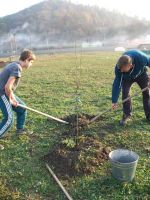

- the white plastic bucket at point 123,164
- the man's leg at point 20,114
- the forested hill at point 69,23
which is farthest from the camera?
the forested hill at point 69,23

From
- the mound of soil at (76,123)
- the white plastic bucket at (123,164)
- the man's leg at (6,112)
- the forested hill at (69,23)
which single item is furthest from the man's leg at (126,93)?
the forested hill at (69,23)

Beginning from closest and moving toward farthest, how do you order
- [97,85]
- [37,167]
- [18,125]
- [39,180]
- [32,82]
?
[39,180], [37,167], [18,125], [97,85], [32,82]

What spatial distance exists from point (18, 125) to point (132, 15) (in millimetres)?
93826

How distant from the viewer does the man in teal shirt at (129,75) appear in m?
6.25

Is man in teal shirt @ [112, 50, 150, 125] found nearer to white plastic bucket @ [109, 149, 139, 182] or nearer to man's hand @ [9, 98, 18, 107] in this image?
white plastic bucket @ [109, 149, 139, 182]

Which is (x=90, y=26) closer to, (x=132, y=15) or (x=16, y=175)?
(x=132, y=15)

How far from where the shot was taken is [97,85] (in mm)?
12242

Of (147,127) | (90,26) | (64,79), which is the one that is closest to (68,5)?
(90,26)

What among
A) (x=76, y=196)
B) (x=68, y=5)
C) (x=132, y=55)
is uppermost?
(x=68, y=5)

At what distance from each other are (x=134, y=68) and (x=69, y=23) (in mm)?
92475

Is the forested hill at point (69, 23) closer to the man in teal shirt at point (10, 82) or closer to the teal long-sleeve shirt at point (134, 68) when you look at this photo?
the teal long-sleeve shirt at point (134, 68)

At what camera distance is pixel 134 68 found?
673cm

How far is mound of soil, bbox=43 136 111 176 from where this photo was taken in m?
5.29

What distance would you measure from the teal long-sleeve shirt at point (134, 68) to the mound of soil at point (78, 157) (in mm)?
1345
